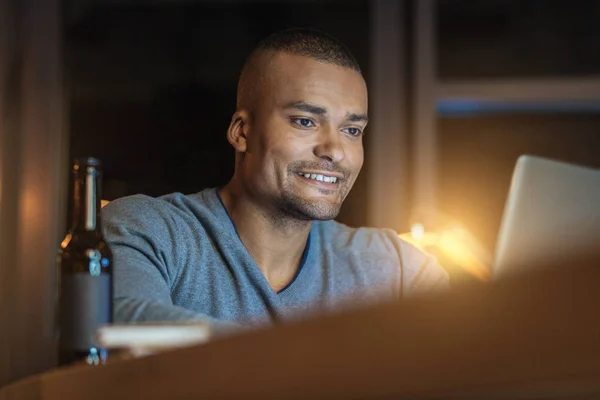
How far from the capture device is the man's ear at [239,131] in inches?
64.2

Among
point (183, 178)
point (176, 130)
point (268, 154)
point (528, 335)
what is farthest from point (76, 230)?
point (176, 130)

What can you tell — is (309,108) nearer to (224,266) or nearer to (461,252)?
(224,266)

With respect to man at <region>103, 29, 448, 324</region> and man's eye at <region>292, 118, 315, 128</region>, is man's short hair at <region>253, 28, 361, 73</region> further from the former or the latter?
man's eye at <region>292, 118, 315, 128</region>

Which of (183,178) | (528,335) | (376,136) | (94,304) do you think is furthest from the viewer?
(376,136)

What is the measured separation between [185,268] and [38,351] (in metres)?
1.37

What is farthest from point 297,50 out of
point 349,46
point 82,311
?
point 349,46

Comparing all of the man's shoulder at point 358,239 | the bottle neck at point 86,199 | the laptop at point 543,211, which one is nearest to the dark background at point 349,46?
the man's shoulder at point 358,239

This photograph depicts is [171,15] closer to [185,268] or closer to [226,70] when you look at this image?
[226,70]

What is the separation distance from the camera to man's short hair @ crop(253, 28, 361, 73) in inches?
62.1

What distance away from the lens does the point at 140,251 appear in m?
1.34

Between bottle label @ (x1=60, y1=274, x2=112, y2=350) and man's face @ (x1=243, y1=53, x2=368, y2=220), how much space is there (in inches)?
26.8

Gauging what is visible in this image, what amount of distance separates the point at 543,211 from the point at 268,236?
0.58 metres

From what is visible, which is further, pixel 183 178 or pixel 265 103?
pixel 183 178

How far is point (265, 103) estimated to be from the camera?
1590 millimetres
